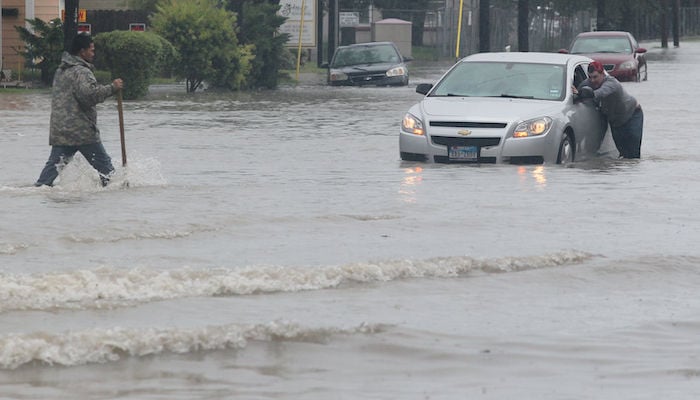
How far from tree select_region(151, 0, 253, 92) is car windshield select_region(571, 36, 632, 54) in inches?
335

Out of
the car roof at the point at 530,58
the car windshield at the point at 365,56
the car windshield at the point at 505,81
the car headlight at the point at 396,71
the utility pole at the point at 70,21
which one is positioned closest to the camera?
the car windshield at the point at 505,81

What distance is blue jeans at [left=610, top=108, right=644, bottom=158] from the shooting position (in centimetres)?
1814

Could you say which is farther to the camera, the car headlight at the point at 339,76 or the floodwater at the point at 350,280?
the car headlight at the point at 339,76

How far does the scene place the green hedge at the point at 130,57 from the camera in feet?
104

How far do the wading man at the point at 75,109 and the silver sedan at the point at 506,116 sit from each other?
12.7 ft

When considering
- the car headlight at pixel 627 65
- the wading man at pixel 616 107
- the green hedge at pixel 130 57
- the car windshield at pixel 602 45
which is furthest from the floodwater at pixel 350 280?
the car windshield at pixel 602 45

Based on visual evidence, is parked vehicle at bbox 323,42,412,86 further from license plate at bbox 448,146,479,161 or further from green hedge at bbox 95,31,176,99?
license plate at bbox 448,146,479,161

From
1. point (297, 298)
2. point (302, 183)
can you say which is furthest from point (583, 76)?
point (297, 298)

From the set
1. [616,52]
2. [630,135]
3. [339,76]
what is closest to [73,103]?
[630,135]

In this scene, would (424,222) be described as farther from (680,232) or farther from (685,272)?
(685,272)

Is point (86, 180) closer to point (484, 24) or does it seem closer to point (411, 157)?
point (411, 157)

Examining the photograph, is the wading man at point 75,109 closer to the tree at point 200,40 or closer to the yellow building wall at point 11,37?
the tree at point 200,40

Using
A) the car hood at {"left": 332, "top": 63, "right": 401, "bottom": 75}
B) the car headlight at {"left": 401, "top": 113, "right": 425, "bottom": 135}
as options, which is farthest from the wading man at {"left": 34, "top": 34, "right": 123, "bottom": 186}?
the car hood at {"left": 332, "top": 63, "right": 401, "bottom": 75}

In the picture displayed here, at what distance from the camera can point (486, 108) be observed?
1677 centimetres
